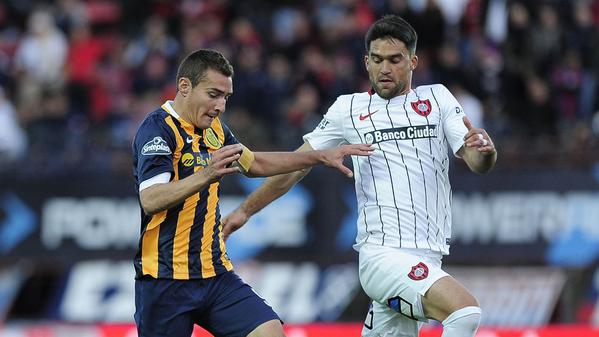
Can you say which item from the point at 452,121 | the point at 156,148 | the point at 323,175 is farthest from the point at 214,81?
the point at 323,175

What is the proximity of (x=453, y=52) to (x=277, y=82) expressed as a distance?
6.66 ft

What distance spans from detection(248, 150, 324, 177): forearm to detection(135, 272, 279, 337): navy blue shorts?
2.19 ft

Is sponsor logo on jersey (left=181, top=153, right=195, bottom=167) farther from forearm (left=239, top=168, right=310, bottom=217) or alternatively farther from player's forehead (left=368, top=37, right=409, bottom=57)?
player's forehead (left=368, top=37, right=409, bottom=57)

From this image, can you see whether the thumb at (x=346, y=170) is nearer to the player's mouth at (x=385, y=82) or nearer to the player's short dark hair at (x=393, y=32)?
the player's mouth at (x=385, y=82)

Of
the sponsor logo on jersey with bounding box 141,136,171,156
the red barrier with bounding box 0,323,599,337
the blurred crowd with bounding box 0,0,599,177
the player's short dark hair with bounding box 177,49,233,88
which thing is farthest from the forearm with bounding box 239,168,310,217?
the blurred crowd with bounding box 0,0,599,177

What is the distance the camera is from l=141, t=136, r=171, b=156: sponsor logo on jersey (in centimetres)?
696

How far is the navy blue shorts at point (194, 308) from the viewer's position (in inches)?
284

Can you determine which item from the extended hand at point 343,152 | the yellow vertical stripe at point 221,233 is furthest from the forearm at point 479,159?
the yellow vertical stripe at point 221,233

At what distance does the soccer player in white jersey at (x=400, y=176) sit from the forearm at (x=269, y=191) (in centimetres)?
46

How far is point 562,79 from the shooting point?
14.2m

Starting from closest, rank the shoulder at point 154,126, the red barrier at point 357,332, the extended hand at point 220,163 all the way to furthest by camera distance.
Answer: the extended hand at point 220,163, the shoulder at point 154,126, the red barrier at point 357,332

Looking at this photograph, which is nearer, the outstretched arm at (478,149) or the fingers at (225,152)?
the fingers at (225,152)

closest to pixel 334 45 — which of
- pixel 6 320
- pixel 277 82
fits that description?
pixel 277 82

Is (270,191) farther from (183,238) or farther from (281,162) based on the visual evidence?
(183,238)
